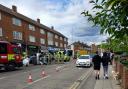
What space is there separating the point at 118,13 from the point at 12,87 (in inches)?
525

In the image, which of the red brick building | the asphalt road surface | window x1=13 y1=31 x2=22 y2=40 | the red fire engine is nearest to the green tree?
the asphalt road surface

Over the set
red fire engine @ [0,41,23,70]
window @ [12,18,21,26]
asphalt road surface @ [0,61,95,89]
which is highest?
window @ [12,18,21,26]

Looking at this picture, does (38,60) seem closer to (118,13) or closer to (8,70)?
(8,70)

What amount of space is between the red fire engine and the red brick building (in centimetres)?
2640

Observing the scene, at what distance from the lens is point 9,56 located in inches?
1316

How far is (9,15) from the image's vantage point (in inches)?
2638

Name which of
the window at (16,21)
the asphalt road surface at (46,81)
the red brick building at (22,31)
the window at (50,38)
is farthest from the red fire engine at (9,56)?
the window at (50,38)

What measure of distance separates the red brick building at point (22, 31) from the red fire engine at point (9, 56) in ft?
86.6

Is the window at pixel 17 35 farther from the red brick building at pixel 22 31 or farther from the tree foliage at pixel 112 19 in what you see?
the tree foliage at pixel 112 19

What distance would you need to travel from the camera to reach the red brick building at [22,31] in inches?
2534

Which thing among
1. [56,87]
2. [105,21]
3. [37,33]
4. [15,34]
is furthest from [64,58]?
[105,21]

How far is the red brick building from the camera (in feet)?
211

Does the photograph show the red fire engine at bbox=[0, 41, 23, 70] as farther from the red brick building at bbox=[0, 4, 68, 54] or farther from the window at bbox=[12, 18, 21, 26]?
the window at bbox=[12, 18, 21, 26]

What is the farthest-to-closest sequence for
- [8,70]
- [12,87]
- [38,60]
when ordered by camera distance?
[38,60] < [8,70] < [12,87]
